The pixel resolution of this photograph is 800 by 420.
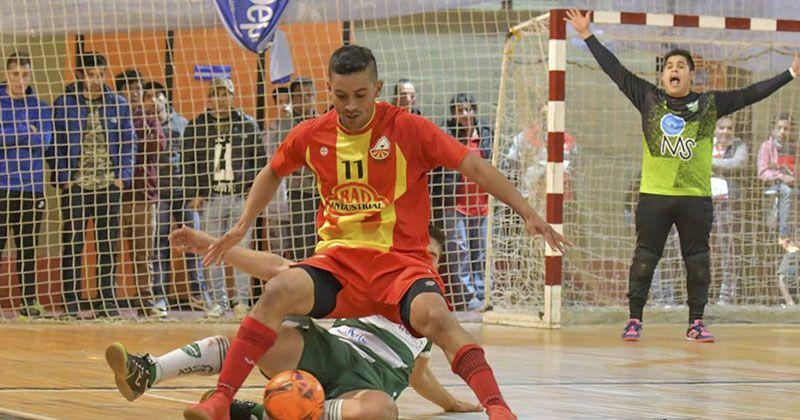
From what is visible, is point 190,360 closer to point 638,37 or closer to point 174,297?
point 174,297

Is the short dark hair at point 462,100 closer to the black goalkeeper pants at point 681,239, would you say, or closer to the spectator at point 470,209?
the spectator at point 470,209

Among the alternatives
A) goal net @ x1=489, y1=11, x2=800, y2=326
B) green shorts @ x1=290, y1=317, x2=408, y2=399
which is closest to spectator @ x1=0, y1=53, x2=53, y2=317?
goal net @ x1=489, y1=11, x2=800, y2=326

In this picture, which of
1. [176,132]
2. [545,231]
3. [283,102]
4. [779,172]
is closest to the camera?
[545,231]

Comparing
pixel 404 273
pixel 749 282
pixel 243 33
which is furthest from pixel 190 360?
pixel 749 282

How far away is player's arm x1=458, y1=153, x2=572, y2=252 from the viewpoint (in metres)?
4.88

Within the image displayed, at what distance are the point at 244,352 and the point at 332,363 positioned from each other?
1.27ft

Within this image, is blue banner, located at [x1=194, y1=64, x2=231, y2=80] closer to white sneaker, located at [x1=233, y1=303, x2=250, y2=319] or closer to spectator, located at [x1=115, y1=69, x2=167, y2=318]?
spectator, located at [x1=115, y1=69, x2=167, y2=318]

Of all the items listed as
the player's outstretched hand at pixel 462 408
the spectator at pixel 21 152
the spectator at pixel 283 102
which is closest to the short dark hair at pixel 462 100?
the spectator at pixel 283 102

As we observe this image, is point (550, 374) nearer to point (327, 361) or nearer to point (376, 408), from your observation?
point (327, 361)

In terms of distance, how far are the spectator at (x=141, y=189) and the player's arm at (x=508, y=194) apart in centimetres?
588

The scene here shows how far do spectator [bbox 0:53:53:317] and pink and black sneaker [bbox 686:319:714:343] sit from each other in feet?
15.2

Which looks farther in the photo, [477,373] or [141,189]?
[141,189]

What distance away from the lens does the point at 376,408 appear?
4.77 metres

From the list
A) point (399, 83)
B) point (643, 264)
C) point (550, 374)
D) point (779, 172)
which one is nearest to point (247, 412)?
point (550, 374)
